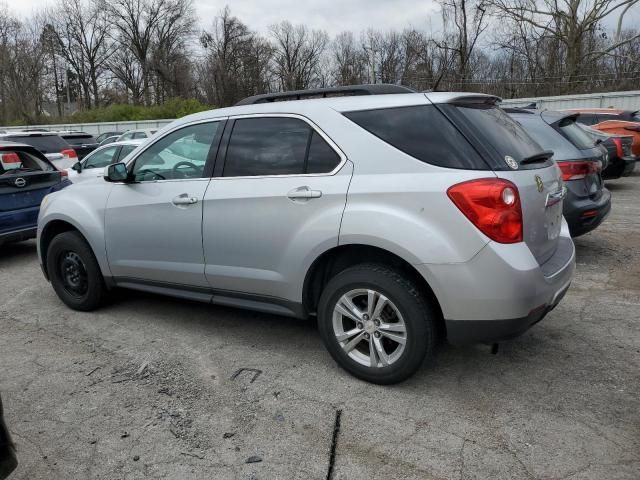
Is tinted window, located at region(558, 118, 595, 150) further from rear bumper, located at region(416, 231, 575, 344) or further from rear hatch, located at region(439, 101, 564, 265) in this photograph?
rear bumper, located at region(416, 231, 575, 344)

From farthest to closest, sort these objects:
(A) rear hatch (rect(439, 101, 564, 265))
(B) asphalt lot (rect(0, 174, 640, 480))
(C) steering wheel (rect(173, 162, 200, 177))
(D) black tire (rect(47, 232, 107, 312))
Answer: (D) black tire (rect(47, 232, 107, 312)) → (C) steering wheel (rect(173, 162, 200, 177)) → (A) rear hatch (rect(439, 101, 564, 265)) → (B) asphalt lot (rect(0, 174, 640, 480))

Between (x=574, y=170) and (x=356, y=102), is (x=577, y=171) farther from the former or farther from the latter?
(x=356, y=102)

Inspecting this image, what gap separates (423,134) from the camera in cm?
312

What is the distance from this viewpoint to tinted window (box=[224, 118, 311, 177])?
11.6 feet

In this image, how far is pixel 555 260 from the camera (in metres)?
3.29

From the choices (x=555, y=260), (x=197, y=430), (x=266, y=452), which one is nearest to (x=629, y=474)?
(x=555, y=260)

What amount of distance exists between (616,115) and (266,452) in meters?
13.6

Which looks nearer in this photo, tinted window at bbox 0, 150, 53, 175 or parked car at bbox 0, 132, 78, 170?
tinted window at bbox 0, 150, 53, 175

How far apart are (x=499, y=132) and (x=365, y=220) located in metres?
1.01

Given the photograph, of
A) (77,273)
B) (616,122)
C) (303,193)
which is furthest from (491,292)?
(616,122)

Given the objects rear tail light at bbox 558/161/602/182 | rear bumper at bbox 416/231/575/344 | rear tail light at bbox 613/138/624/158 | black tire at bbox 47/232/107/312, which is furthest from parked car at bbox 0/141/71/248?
rear tail light at bbox 613/138/624/158

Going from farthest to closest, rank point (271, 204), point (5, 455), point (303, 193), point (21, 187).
A: point (21, 187) < point (271, 204) < point (303, 193) < point (5, 455)

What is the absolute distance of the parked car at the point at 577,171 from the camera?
5.42m

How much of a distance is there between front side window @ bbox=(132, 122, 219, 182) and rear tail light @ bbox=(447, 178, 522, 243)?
200 centimetres
